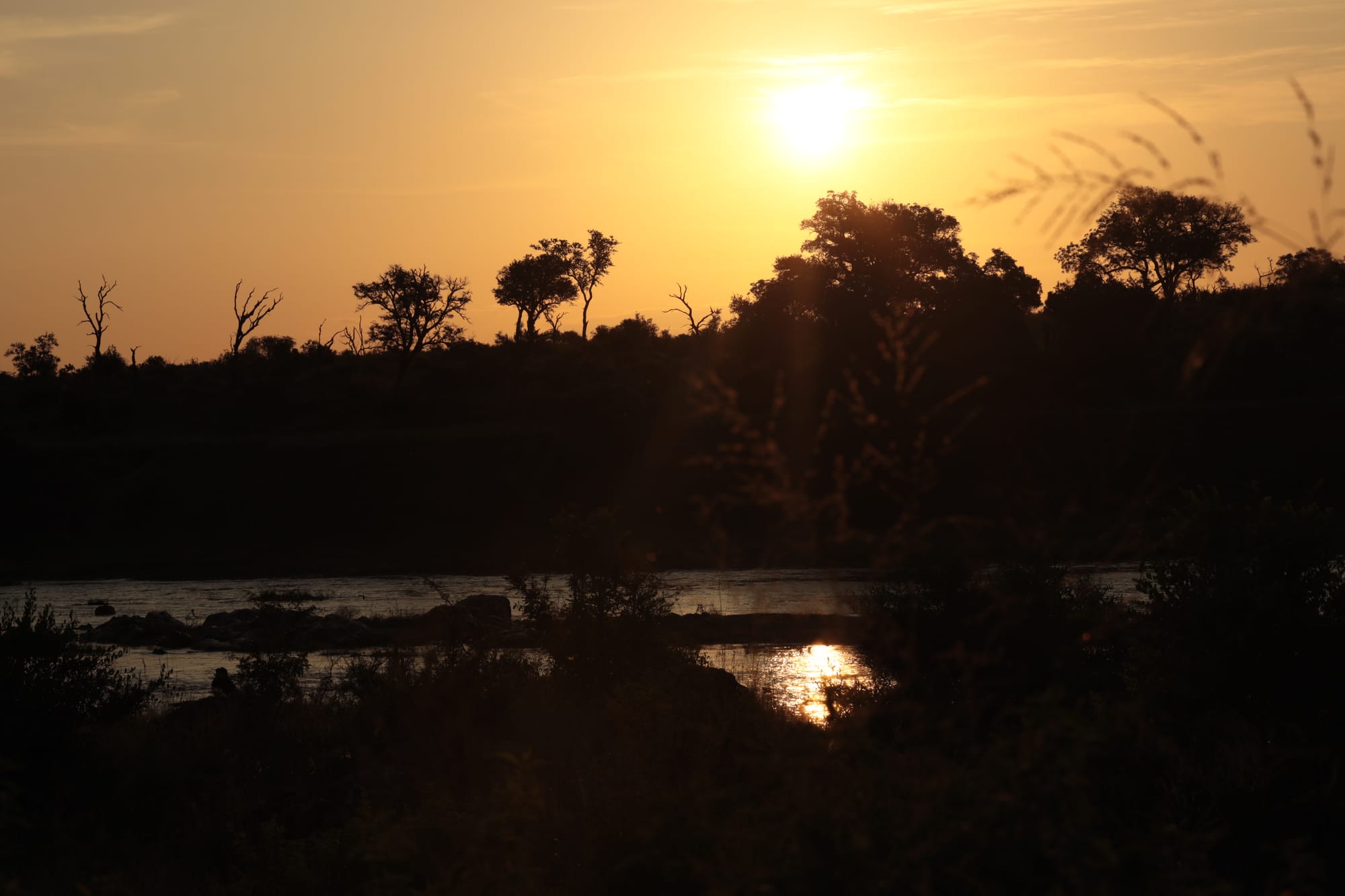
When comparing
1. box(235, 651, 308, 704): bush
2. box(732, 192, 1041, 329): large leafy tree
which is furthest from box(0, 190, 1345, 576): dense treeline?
box(235, 651, 308, 704): bush

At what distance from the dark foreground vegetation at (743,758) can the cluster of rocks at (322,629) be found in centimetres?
908

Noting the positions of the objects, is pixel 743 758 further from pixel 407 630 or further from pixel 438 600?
pixel 438 600

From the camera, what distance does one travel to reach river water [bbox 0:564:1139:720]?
29406mm

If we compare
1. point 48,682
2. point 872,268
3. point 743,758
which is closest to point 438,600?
point 48,682

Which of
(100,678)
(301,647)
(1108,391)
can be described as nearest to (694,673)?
(100,678)

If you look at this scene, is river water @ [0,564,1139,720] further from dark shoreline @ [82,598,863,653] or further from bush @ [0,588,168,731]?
bush @ [0,588,168,731]

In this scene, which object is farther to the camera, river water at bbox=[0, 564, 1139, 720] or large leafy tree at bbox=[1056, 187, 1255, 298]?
river water at bbox=[0, 564, 1139, 720]

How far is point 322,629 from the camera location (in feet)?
116

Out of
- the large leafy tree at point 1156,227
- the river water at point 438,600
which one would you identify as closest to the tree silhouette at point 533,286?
the river water at point 438,600

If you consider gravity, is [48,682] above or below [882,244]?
below

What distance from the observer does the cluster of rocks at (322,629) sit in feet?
113

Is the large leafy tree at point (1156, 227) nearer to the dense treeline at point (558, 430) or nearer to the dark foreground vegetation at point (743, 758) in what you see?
the dark foreground vegetation at point (743, 758)

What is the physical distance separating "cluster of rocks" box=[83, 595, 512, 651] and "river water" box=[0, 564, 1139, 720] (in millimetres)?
981

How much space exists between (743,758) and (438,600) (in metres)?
39.8
